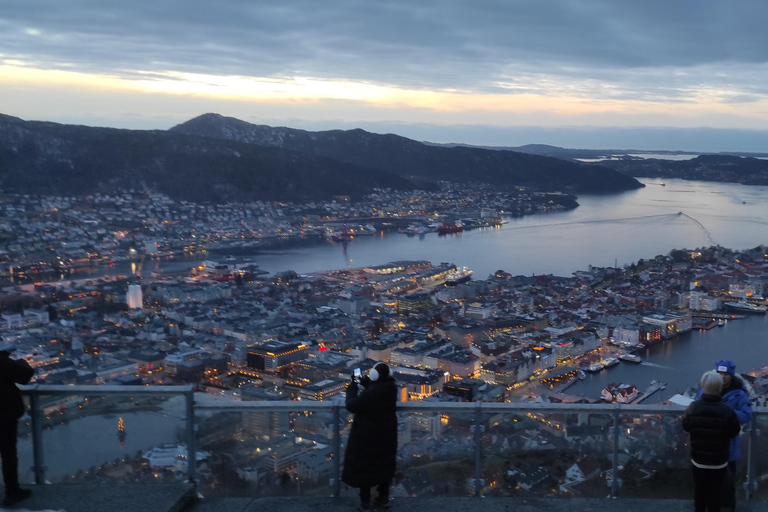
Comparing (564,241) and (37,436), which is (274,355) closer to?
(37,436)

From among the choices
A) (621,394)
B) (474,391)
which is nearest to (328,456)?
(474,391)

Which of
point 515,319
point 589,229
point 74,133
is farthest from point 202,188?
point 515,319

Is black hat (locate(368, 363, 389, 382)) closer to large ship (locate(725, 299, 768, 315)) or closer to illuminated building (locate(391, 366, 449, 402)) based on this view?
illuminated building (locate(391, 366, 449, 402))

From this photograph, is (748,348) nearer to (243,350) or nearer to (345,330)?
(345,330)

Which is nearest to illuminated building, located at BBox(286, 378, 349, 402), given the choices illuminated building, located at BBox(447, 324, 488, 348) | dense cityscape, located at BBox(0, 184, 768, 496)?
dense cityscape, located at BBox(0, 184, 768, 496)

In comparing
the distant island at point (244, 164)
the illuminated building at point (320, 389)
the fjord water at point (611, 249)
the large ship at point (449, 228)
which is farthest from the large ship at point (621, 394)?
the distant island at point (244, 164)
